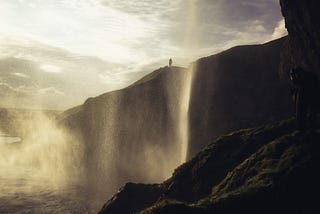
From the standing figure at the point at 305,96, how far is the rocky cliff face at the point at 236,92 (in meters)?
31.3

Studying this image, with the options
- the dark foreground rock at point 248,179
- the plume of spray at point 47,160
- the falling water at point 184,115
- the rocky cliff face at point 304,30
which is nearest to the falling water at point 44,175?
the plume of spray at point 47,160

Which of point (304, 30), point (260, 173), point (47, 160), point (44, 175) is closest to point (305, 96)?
point (260, 173)

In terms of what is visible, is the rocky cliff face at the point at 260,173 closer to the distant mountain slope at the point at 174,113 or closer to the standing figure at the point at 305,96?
the standing figure at the point at 305,96

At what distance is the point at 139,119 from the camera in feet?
212

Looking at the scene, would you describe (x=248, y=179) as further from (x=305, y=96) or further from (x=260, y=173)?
(x=305, y=96)

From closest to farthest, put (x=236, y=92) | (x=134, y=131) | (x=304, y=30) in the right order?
1. (x=304, y=30)
2. (x=236, y=92)
3. (x=134, y=131)

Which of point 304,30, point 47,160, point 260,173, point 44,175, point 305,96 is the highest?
point 304,30

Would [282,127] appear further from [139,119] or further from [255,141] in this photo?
[139,119]

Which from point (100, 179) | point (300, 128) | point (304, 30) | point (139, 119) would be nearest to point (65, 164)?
point (100, 179)

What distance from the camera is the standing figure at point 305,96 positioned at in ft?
41.0

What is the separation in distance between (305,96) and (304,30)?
12.1 meters

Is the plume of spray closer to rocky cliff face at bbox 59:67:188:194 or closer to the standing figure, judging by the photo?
rocky cliff face at bbox 59:67:188:194

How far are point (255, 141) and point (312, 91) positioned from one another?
579 cm

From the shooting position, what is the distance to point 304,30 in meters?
22.9
